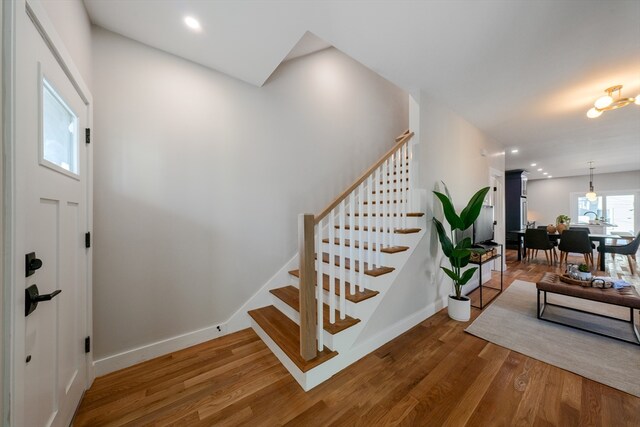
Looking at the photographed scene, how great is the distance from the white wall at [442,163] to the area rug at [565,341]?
2.11 feet

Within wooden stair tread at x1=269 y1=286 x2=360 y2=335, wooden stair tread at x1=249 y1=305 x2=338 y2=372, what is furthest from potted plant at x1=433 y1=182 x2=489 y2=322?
wooden stair tread at x1=249 y1=305 x2=338 y2=372

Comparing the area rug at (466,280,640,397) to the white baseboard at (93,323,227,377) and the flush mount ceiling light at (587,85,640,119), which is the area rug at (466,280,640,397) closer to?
the flush mount ceiling light at (587,85,640,119)

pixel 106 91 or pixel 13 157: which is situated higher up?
pixel 106 91

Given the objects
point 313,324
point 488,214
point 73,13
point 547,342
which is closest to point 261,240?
point 313,324

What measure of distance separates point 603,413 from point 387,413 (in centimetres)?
137

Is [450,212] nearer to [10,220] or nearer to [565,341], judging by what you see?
[565,341]

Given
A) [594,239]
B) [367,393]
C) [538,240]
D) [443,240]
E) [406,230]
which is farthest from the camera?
[538,240]

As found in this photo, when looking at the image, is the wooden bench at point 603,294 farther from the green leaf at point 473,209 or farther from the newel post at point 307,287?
the newel post at point 307,287

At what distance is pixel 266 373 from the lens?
1.83m

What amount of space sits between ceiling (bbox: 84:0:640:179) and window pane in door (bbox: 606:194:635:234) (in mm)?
8591

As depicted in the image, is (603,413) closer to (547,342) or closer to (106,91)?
(547,342)

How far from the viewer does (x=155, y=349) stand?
2.01m

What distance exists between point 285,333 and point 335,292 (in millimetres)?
593

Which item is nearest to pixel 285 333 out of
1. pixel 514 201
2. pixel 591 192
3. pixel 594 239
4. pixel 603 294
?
pixel 603 294
